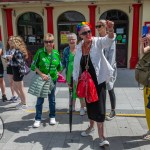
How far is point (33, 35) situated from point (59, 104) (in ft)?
18.5

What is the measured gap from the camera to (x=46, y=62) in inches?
161

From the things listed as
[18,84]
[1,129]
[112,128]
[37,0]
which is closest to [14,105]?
[18,84]

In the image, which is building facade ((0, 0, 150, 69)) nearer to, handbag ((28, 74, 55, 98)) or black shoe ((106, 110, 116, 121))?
black shoe ((106, 110, 116, 121))

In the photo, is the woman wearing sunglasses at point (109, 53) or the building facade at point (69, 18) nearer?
the woman wearing sunglasses at point (109, 53)

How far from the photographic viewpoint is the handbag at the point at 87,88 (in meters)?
3.24

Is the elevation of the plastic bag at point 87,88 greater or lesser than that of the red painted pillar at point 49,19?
Answer: lesser

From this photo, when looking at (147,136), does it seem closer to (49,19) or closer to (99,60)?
(99,60)

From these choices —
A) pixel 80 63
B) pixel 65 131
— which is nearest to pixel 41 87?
pixel 65 131

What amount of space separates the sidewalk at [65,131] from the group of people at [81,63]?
165 millimetres

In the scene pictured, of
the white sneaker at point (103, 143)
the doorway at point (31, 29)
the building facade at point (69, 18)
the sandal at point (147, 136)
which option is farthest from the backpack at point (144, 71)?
the doorway at point (31, 29)

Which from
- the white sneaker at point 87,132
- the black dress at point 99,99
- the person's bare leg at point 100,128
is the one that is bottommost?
the white sneaker at point 87,132

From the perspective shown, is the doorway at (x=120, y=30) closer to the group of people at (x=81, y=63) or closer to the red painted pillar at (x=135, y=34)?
the red painted pillar at (x=135, y=34)

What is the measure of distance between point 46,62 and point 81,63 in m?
0.92

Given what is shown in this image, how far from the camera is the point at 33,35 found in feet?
34.5
